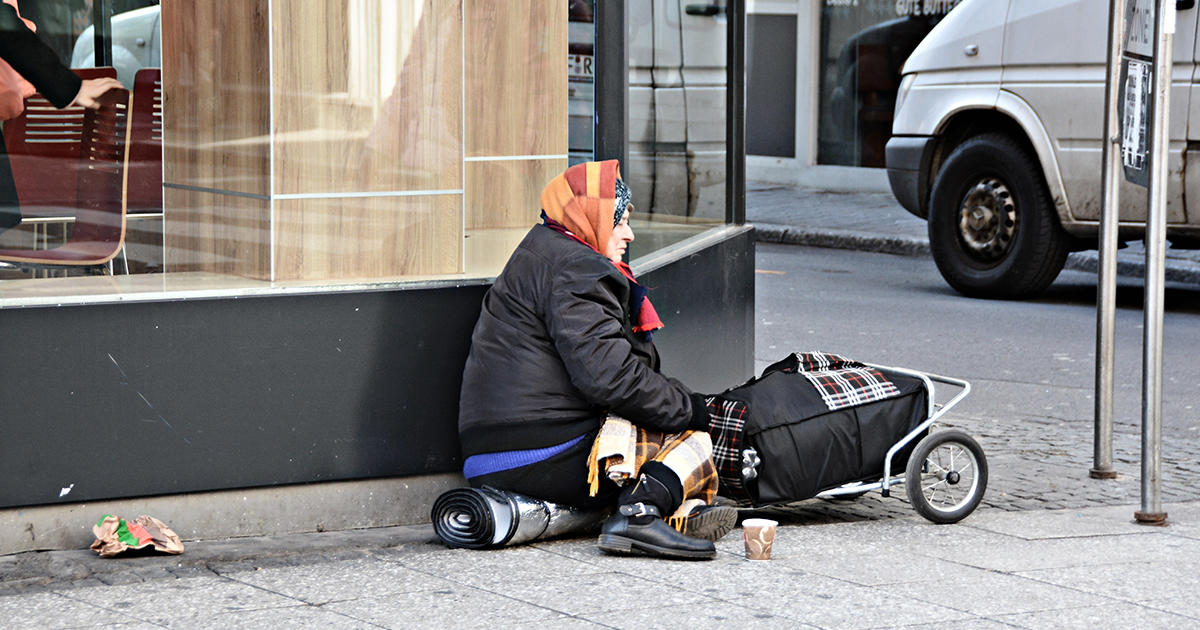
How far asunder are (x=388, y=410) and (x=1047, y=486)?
8.02 feet

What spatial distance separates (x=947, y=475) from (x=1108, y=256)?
1.23 m

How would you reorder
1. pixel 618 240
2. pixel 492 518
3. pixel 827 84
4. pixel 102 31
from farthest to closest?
pixel 827 84 < pixel 102 31 < pixel 618 240 < pixel 492 518

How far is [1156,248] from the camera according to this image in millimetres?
4863

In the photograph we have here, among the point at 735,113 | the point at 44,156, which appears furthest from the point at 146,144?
the point at 735,113

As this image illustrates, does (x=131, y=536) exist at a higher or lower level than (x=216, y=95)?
lower

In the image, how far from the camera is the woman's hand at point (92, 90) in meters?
4.88

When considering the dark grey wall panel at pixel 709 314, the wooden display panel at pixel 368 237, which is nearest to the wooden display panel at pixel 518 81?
the wooden display panel at pixel 368 237

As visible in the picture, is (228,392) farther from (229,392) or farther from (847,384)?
(847,384)

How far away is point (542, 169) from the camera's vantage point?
17.3 ft

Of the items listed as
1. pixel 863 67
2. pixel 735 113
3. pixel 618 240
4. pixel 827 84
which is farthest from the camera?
pixel 827 84

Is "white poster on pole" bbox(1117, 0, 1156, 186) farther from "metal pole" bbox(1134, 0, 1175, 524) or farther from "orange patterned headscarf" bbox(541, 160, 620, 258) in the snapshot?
"orange patterned headscarf" bbox(541, 160, 620, 258)

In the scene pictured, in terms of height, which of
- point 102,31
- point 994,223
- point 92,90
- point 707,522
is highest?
point 102,31

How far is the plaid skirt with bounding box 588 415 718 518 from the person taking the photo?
4422mm

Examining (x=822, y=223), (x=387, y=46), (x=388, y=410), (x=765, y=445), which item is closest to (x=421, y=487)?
(x=388, y=410)
